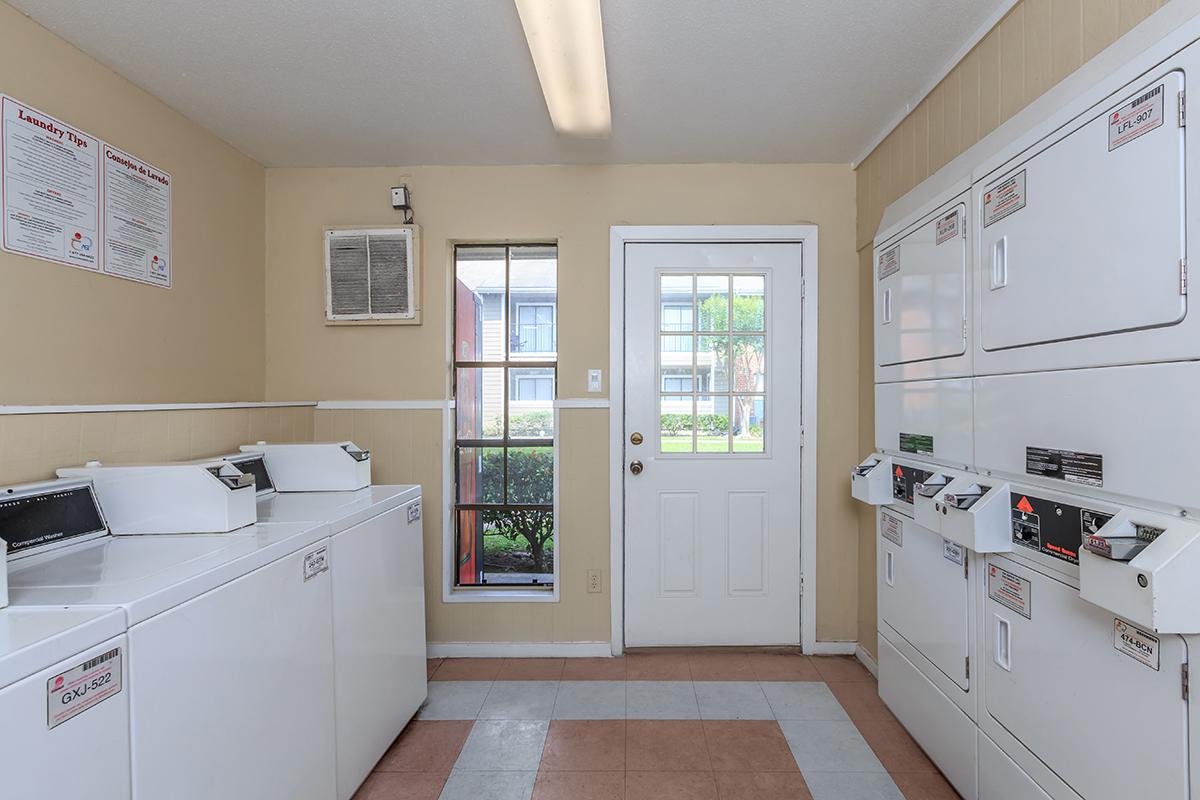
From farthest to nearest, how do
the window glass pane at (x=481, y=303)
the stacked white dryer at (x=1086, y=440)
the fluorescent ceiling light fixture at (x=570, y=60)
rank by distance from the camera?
the window glass pane at (x=481, y=303) → the fluorescent ceiling light fixture at (x=570, y=60) → the stacked white dryer at (x=1086, y=440)

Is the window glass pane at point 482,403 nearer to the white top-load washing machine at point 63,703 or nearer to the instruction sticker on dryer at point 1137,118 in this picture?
the white top-load washing machine at point 63,703

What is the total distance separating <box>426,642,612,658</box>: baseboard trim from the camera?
2918 mm

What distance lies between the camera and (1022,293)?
1468mm

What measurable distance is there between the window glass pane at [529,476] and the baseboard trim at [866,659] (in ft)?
5.82

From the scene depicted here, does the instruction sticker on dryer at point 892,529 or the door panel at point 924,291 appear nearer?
the door panel at point 924,291

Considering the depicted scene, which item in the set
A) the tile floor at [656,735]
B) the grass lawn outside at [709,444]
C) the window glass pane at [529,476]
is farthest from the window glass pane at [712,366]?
the tile floor at [656,735]

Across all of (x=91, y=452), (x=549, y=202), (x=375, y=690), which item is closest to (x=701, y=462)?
(x=549, y=202)

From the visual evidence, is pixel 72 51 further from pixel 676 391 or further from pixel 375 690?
pixel 676 391

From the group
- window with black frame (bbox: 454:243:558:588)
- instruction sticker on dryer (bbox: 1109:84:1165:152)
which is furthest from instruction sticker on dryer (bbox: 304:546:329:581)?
instruction sticker on dryer (bbox: 1109:84:1165:152)

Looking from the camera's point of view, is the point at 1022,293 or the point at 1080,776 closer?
the point at 1080,776

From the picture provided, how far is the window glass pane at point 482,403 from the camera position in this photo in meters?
3.13

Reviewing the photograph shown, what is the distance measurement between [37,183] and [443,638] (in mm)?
2464

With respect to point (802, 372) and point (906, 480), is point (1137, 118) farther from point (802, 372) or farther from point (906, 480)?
point (802, 372)

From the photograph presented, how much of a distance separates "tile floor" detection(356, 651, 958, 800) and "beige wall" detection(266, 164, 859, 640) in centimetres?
29
